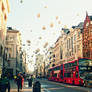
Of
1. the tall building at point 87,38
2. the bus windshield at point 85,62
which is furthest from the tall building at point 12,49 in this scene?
the bus windshield at point 85,62

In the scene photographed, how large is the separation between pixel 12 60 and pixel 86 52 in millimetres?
24075

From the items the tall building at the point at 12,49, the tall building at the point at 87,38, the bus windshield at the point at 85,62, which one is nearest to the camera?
the bus windshield at the point at 85,62

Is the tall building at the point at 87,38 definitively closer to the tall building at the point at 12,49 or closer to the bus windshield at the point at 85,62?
the tall building at the point at 12,49

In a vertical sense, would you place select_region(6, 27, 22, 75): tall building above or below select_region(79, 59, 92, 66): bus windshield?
above

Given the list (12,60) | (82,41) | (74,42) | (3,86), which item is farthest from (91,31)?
(3,86)

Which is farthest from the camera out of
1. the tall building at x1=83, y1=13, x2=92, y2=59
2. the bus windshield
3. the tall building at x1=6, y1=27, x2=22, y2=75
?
the tall building at x1=6, y1=27, x2=22, y2=75

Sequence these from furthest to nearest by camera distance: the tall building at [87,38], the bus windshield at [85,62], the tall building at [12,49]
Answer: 1. the tall building at [12,49]
2. the tall building at [87,38]
3. the bus windshield at [85,62]

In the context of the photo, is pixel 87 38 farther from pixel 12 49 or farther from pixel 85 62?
pixel 85 62

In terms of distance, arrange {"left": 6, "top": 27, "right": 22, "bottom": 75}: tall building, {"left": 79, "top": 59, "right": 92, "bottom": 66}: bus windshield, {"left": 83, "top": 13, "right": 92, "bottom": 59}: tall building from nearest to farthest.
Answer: {"left": 79, "top": 59, "right": 92, "bottom": 66}: bus windshield → {"left": 83, "top": 13, "right": 92, "bottom": 59}: tall building → {"left": 6, "top": 27, "right": 22, "bottom": 75}: tall building

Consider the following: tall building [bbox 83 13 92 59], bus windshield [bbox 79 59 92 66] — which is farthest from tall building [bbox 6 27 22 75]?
bus windshield [bbox 79 59 92 66]

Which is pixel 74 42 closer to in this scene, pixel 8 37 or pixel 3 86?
pixel 8 37

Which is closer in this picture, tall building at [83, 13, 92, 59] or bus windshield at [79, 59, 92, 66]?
Result: bus windshield at [79, 59, 92, 66]

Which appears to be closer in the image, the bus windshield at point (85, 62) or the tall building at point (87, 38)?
the bus windshield at point (85, 62)

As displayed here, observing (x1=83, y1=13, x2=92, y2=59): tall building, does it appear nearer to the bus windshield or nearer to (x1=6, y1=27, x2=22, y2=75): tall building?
(x1=6, y1=27, x2=22, y2=75): tall building
